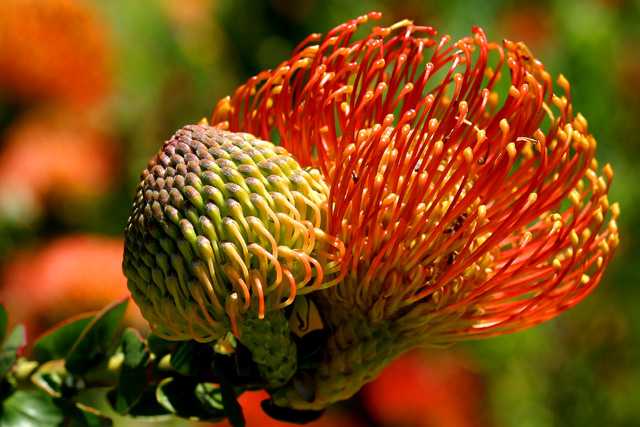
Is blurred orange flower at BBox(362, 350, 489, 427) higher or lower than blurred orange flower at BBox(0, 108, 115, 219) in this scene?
lower

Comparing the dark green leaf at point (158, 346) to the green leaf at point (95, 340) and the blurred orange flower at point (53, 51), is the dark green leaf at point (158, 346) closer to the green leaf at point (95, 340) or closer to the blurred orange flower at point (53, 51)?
the green leaf at point (95, 340)

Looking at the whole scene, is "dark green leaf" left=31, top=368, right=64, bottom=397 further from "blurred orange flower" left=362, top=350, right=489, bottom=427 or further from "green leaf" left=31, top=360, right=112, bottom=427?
"blurred orange flower" left=362, top=350, right=489, bottom=427

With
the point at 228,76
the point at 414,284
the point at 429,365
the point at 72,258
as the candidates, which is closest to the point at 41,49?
the point at 228,76

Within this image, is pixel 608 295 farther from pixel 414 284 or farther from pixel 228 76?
pixel 414 284

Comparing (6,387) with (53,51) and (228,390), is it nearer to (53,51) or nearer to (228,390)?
(228,390)

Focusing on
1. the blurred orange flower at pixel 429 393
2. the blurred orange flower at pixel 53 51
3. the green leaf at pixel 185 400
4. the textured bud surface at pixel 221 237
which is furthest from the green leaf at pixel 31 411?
the blurred orange flower at pixel 53 51

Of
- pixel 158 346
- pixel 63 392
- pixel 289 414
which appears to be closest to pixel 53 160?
pixel 63 392

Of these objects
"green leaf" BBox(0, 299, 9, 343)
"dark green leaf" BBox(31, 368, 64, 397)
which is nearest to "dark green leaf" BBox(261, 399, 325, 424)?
"dark green leaf" BBox(31, 368, 64, 397)

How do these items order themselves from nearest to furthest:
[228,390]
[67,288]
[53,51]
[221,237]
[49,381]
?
[221,237] < [228,390] < [49,381] < [67,288] < [53,51]
